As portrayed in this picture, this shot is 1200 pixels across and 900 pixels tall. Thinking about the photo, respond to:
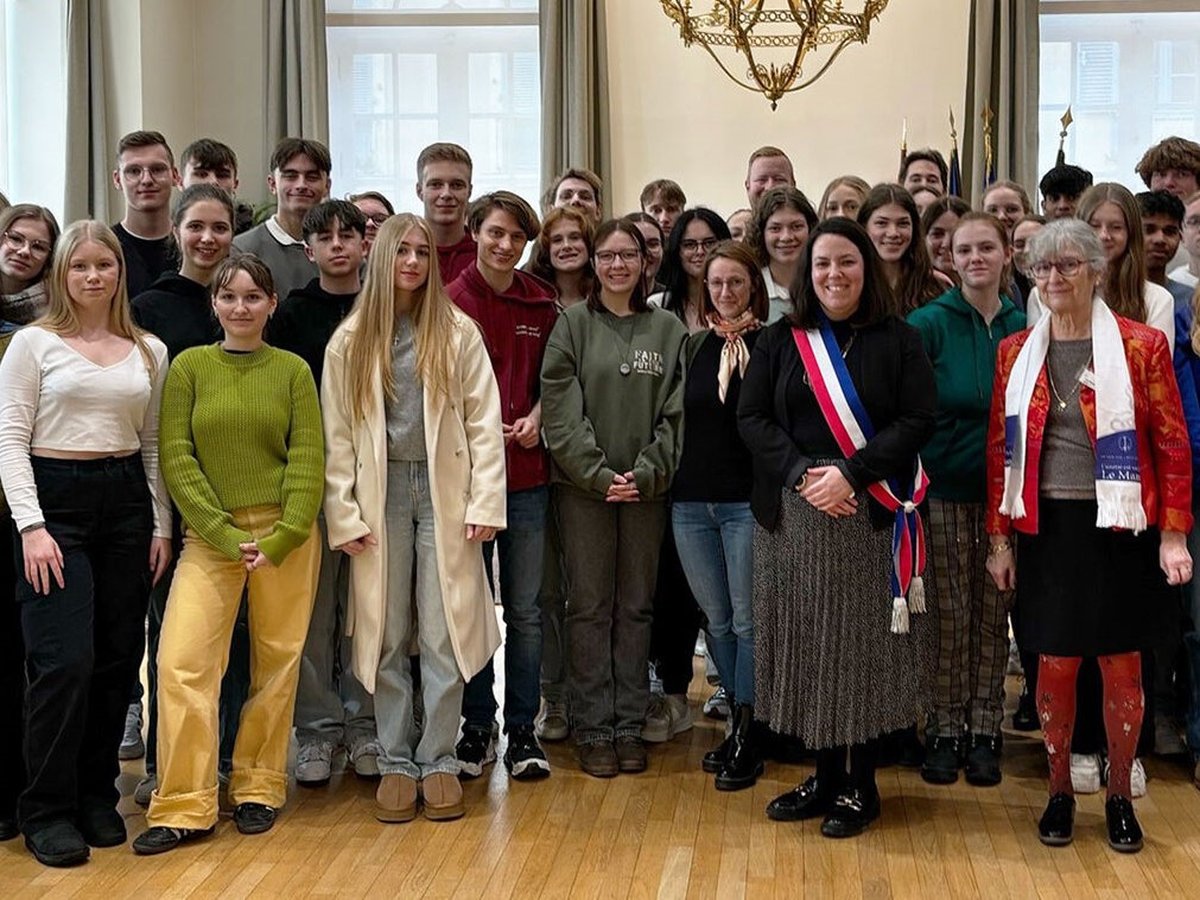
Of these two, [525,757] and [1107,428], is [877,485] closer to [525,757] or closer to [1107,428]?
[1107,428]

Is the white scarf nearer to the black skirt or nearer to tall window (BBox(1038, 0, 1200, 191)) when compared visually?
the black skirt

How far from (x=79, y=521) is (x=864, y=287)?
1.92 meters

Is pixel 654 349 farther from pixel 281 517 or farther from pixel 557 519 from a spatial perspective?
pixel 281 517

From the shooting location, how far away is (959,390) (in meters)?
3.79

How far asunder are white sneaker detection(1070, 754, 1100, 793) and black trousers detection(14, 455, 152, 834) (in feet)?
7.89

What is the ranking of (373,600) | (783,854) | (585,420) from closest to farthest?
(783,854) → (373,600) → (585,420)

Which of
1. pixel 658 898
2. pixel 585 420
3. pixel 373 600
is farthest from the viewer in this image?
pixel 585 420

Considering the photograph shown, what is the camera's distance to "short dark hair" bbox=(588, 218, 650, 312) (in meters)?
3.94

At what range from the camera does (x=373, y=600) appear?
144 inches

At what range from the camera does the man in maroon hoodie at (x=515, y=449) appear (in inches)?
155

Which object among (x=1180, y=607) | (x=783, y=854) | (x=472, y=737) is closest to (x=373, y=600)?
(x=472, y=737)

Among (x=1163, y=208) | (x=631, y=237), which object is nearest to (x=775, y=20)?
(x=1163, y=208)

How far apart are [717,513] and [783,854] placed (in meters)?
0.93

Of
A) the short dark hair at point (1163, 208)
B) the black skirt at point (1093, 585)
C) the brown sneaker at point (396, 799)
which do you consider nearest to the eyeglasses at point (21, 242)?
the brown sneaker at point (396, 799)
